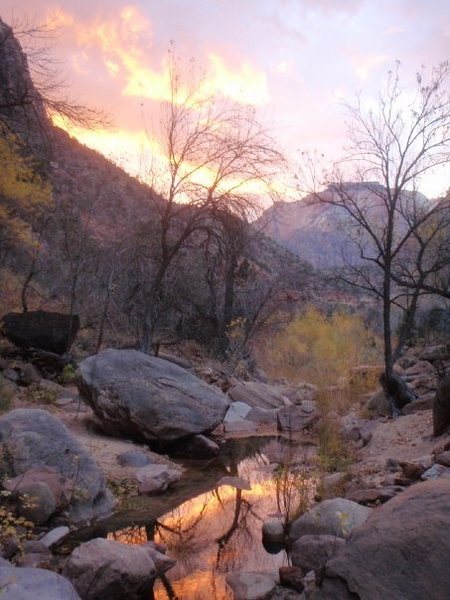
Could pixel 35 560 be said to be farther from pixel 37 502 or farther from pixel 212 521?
pixel 212 521

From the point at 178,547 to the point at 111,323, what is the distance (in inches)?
594

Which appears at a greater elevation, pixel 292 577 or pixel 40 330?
pixel 40 330

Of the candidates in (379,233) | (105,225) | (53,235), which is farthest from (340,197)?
(105,225)

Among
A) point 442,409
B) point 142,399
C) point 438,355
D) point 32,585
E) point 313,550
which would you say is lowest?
point 313,550

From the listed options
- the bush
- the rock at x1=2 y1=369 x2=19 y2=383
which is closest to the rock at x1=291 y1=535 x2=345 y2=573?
the bush

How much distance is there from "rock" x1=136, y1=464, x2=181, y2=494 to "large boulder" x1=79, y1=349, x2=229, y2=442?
1453mm

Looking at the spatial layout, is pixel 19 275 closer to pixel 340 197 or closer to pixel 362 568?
pixel 340 197

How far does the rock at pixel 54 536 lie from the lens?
5.98m

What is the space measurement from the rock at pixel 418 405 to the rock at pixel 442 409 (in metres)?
2.84

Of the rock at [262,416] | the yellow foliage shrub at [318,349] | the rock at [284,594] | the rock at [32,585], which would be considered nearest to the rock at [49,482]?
the rock at [32,585]

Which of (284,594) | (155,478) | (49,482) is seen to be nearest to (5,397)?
(155,478)

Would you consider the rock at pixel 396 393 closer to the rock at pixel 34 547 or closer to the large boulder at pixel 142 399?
the large boulder at pixel 142 399

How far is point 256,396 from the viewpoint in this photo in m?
16.8

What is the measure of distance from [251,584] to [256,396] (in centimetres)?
1146
